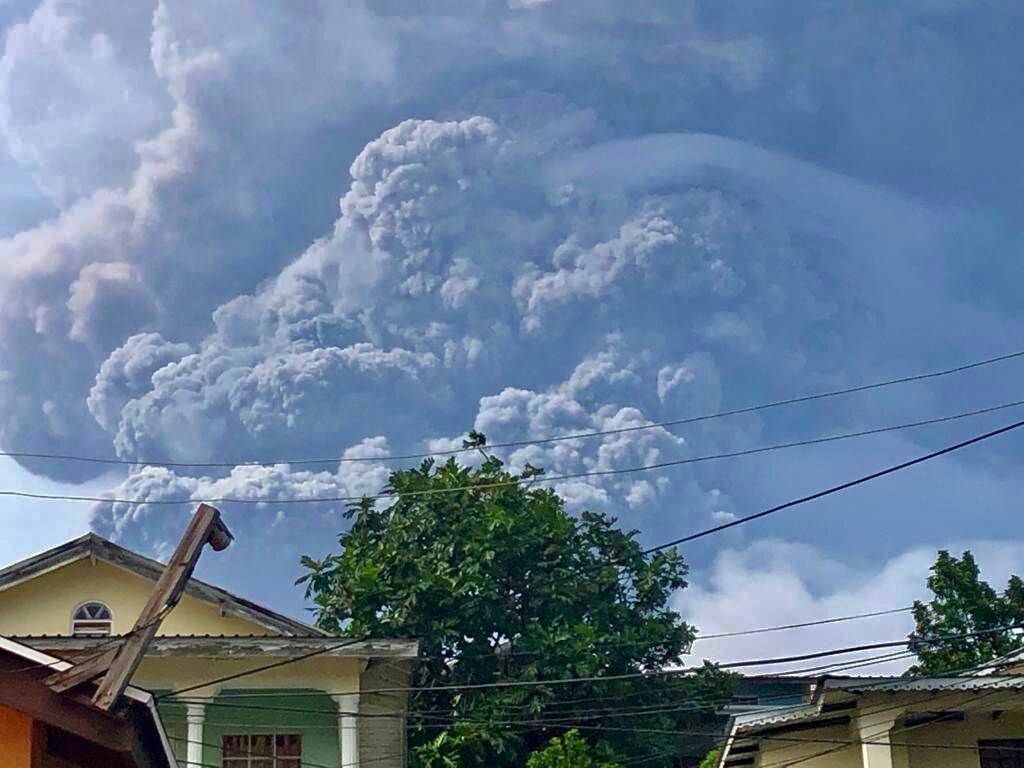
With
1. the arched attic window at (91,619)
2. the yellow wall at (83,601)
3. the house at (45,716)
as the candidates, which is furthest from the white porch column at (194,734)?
the house at (45,716)

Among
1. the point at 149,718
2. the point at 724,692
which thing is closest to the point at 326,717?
the point at 149,718

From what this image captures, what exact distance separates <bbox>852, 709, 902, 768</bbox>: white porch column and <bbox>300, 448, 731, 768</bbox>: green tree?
11.3 metres

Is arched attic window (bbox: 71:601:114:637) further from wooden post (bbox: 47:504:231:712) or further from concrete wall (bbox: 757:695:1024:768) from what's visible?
wooden post (bbox: 47:504:231:712)

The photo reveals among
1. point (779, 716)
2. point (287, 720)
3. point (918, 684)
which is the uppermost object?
point (287, 720)

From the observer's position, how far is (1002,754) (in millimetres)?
17469

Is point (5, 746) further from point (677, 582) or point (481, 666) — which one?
point (677, 582)

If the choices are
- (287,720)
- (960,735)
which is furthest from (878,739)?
(287,720)

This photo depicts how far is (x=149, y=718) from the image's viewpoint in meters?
9.37

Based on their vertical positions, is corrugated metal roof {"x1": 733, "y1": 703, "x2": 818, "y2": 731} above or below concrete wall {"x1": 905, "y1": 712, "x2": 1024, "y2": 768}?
above

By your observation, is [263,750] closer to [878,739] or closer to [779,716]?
[779,716]

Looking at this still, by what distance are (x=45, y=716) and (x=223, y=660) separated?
11.5 metres

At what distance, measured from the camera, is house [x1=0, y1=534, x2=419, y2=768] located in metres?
19.4

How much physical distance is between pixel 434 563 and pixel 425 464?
3.57m

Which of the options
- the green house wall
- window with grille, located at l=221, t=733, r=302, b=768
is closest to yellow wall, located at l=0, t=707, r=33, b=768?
the green house wall
